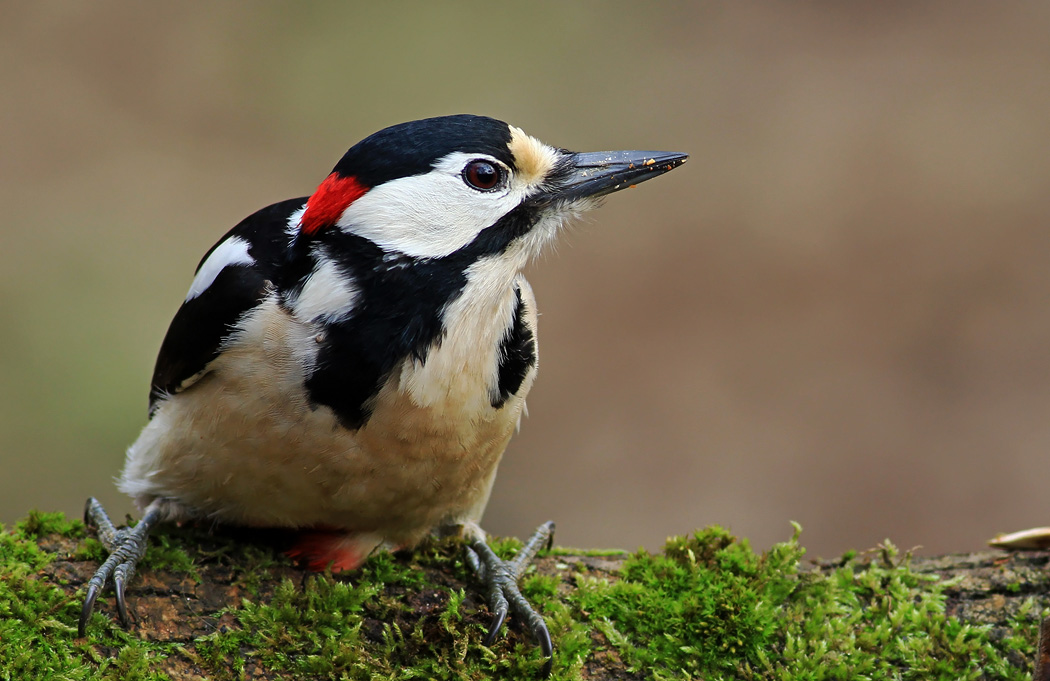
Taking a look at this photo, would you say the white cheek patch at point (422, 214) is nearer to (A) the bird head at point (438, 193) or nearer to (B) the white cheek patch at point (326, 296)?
(A) the bird head at point (438, 193)

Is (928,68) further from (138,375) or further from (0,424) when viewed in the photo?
(0,424)

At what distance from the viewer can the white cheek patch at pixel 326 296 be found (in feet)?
9.39

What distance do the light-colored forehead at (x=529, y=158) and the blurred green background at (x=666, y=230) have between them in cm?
441

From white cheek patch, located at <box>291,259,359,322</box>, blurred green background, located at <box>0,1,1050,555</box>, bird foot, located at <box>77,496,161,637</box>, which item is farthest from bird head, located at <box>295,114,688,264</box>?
blurred green background, located at <box>0,1,1050,555</box>

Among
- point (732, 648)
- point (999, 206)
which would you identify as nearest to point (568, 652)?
point (732, 648)

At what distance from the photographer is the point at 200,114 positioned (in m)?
9.32

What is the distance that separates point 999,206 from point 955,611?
6.45 m

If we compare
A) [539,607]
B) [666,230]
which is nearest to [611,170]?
[539,607]

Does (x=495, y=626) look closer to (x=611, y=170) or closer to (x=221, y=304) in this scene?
(x=221, y=304)

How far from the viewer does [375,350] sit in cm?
284

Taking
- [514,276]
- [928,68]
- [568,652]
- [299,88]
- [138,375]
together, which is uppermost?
[928,68]

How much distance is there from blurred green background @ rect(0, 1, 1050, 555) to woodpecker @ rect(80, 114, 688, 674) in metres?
4.13

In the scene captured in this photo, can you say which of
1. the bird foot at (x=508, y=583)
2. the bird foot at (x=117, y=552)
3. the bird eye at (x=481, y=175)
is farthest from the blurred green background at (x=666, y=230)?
the bird eye at (x=481, y=175)

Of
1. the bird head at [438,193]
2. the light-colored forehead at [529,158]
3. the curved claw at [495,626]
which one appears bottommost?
the curved claw at [495,626]
